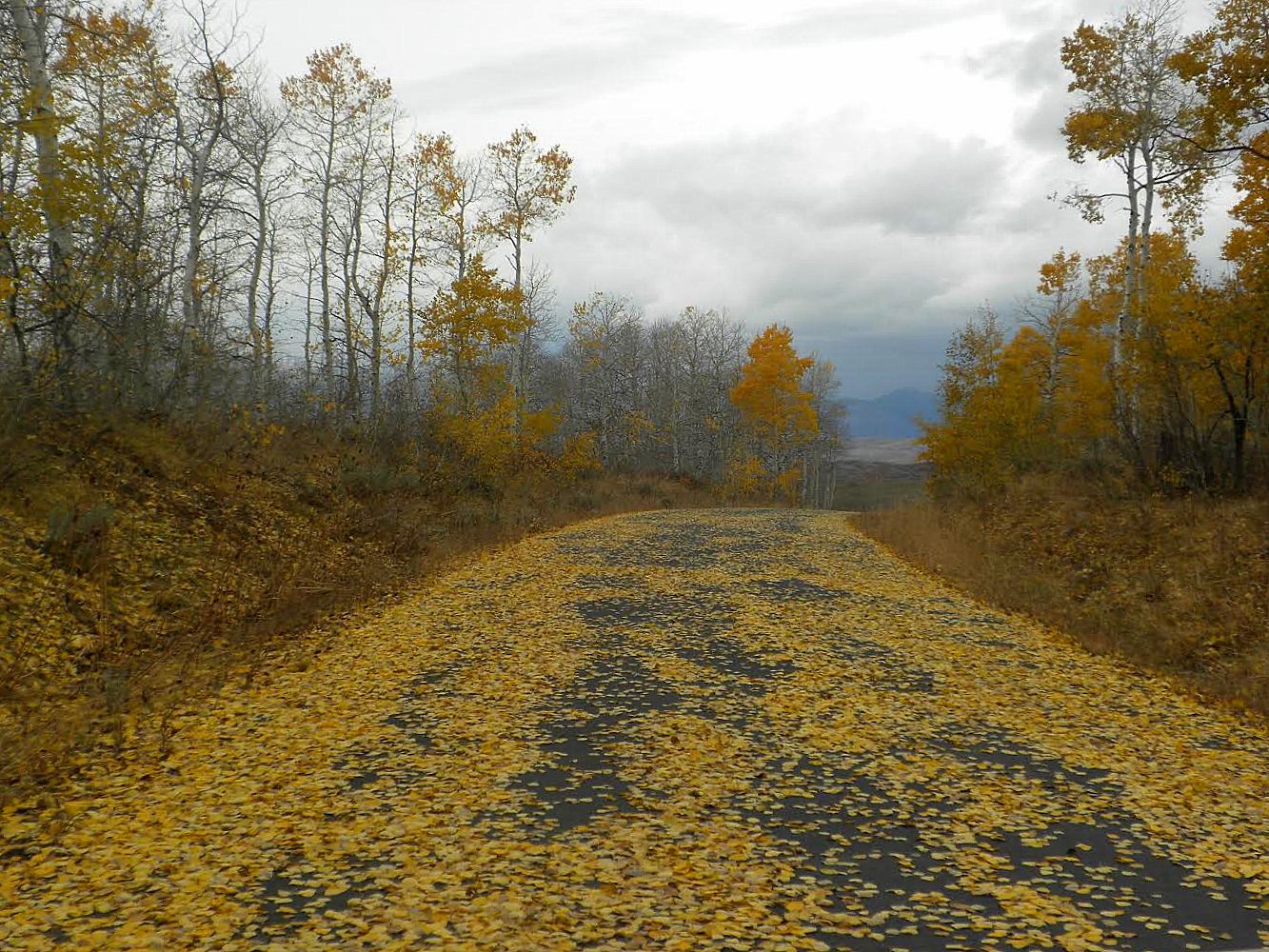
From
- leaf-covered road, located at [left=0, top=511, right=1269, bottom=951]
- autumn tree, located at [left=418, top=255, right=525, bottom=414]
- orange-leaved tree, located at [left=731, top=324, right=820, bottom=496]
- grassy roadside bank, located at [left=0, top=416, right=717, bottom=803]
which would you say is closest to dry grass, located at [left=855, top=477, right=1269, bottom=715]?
leaf-covered road, located at [left=0, top=511, right=1269, bottom=951]

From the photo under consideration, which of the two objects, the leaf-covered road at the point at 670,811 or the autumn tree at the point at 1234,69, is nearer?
the leaf-covered road at the point at 670,811

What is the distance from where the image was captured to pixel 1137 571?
13117mm

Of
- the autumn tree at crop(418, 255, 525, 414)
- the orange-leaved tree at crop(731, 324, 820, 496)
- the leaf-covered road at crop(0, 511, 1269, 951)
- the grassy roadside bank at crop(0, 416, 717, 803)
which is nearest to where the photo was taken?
the leaf-covered road at crop(0, 511, 1269, 951)

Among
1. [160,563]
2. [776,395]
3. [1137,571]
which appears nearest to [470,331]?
[160,563]

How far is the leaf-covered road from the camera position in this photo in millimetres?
4258

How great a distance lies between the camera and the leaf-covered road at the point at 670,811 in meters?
4.26

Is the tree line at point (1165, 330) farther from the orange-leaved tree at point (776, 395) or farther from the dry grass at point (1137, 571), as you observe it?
the orange-leaved tree at point (776, 395)

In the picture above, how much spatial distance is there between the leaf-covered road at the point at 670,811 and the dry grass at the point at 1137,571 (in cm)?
99

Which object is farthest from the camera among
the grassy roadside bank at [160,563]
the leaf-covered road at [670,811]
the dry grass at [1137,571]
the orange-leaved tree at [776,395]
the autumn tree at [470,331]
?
the orange-leaved tree at [776,395]

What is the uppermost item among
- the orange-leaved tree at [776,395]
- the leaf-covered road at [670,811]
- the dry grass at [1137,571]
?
the orange-leaved tree at [776,395]

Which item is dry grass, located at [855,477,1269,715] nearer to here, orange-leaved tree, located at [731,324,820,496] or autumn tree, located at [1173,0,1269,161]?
autumn tree, located at [1173,0,1269,161]

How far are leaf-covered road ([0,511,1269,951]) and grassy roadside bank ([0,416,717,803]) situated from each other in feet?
2.64

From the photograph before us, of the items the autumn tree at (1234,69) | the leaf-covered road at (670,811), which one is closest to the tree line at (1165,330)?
the autumn tree at (1234,69)

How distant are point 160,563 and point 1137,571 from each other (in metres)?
14.9
